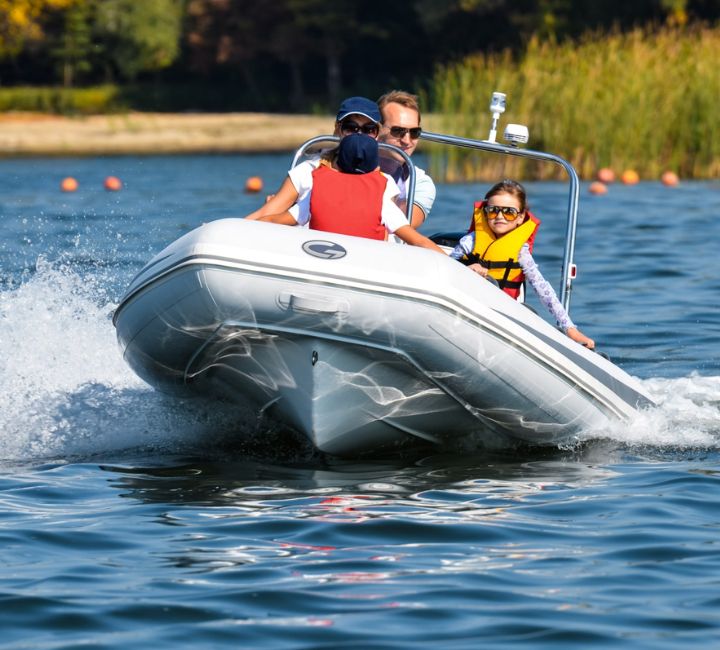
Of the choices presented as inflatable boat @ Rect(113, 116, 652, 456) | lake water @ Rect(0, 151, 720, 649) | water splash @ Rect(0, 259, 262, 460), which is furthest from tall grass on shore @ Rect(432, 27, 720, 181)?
inflatable boat @ Rect(113, 116, 652, 456)

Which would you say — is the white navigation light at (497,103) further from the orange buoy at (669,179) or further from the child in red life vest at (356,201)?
the orange buoy at (669,179)

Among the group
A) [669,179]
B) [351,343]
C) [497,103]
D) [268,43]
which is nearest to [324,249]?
[351,343]

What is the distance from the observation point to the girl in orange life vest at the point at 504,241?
6.16m

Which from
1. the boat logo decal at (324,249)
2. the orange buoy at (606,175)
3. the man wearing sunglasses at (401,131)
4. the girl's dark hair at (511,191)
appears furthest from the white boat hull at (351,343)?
the orange buoy at (606,175)

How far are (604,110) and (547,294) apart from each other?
11.5 metres

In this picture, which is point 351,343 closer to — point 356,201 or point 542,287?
point 356,201

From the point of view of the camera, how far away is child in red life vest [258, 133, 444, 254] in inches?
218

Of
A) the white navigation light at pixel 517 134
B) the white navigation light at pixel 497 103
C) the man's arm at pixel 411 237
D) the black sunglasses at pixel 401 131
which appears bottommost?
the man's arm at pixel 411 237

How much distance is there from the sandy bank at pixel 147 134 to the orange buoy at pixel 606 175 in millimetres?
20284

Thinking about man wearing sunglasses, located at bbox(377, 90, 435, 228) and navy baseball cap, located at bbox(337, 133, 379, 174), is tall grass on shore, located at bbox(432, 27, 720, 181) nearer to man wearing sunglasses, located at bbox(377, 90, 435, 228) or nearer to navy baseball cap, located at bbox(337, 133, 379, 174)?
man wearing sunglasses, located at bbox(377, 90, 435, 228)

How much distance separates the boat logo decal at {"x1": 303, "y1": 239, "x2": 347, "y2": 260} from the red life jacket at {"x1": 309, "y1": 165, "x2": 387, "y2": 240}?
34cm

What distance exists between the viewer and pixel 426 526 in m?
4.84

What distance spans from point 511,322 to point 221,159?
28.1 m

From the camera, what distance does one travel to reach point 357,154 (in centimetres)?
548
